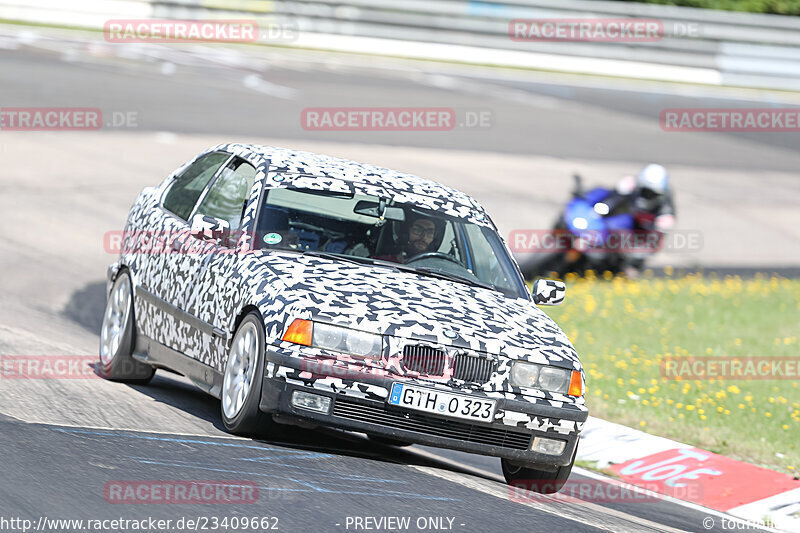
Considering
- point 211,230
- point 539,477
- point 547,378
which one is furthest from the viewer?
point 211,230

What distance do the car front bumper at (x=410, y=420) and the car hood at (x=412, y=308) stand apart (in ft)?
0.96

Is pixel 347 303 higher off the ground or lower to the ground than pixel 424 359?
higher

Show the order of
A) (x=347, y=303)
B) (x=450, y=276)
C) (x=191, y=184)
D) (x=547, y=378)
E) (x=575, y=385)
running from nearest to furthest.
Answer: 1. (x=347, y=303)
2. (x=547, y=378)
3. (x=575, y=385)
4. (x=450, y=276)
5. (x=191, y=184)

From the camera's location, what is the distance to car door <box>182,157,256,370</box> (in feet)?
25.0

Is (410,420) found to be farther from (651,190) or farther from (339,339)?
(651,190)

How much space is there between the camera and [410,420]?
273 inches

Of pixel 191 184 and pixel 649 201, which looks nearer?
pixel 191 184

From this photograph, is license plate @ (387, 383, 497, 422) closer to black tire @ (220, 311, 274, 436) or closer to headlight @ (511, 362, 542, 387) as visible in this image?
headlight @ (511, 362, 542, 387)

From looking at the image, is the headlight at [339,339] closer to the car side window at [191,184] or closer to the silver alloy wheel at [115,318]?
the car side window at [191,184]

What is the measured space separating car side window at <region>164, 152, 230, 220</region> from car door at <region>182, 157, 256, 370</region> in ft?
0.56

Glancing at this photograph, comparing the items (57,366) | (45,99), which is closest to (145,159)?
(45,99)

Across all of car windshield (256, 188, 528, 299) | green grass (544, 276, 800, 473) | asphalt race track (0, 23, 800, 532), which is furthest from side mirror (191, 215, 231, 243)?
green grass (544, 276, 800, 473)

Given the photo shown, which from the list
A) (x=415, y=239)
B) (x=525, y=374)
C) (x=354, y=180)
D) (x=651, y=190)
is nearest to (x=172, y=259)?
(x=354, y=180)

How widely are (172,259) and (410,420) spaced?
7.81 feet
